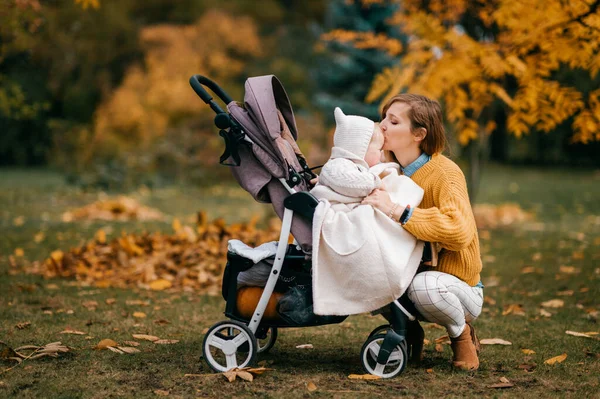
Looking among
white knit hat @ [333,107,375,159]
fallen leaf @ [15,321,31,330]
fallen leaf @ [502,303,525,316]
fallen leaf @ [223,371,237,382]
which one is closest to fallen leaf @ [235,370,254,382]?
fallen leaf @ [223,371,237,382]

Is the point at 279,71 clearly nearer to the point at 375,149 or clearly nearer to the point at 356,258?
the point at 375,149

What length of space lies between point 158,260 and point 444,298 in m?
3.51

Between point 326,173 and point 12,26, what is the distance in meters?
4.80

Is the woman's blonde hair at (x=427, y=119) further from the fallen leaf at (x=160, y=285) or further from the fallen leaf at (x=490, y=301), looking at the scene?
the fallen leaf at (x=160, y=285)

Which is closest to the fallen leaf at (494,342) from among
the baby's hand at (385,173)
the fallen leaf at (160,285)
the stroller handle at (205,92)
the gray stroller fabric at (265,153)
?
the baby's hand at (385,173)

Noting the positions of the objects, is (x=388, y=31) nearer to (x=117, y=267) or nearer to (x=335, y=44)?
(x=335, y=44)

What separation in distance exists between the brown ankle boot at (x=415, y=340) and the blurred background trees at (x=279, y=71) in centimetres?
263

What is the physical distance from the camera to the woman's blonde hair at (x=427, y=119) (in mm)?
3350

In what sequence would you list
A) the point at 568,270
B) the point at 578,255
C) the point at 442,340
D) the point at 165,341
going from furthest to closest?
the point at 578,255 → the point at 568,270 → the point at 442,340 → the point at 165,341

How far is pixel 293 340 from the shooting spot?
4062mm

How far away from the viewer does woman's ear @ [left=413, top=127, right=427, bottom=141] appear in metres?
3.36

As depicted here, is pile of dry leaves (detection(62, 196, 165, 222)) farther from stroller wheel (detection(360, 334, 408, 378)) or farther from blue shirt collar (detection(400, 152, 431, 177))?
stroller wheel (detection(360, 334, 408, 378))

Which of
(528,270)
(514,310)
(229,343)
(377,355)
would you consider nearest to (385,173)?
(377,355)

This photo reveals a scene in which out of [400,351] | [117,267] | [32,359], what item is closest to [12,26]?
[117,267]
